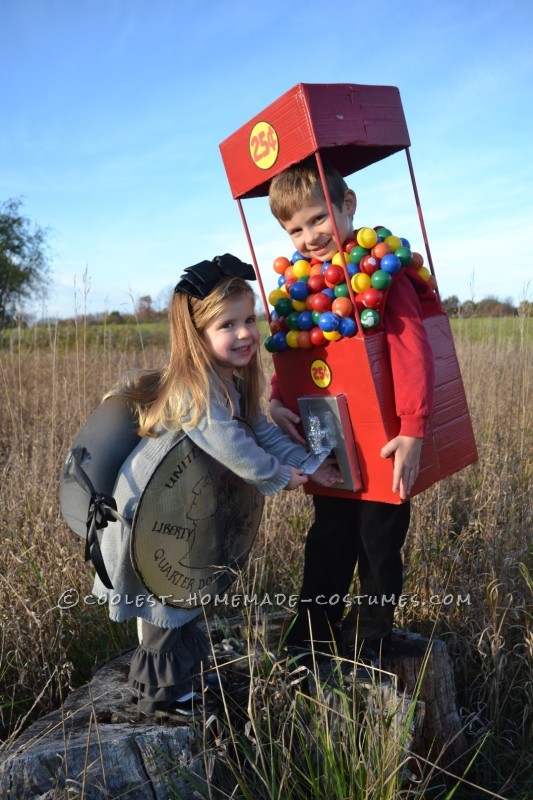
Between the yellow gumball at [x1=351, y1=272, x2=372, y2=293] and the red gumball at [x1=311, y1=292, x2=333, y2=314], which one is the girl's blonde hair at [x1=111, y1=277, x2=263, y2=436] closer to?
the red gumball at [x1=311, y1=292, x2=333, y2=314]

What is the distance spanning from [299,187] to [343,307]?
1.33 ft

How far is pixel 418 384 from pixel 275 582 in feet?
4.78

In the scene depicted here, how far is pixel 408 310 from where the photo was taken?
6.40 feet

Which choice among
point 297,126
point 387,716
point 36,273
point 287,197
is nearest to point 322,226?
point 287,197

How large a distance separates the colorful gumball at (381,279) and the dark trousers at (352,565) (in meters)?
0.73

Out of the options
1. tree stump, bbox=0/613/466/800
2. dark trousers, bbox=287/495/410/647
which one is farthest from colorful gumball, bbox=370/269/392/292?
tree stump, bbox=0/613/466/800

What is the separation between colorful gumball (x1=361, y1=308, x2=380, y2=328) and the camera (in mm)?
1875

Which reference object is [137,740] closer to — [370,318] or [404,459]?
[404,459]

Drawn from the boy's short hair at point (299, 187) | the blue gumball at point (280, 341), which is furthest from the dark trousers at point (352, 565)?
the boy's short hair at point (299, 187)

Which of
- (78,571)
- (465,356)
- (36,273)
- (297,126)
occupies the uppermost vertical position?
(36,273)

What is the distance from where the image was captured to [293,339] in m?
2.08

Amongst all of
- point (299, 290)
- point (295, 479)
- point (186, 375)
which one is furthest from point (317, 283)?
point (295, 479)

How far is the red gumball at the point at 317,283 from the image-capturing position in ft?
6.73

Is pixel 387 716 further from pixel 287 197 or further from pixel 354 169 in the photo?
pixel 354 169
